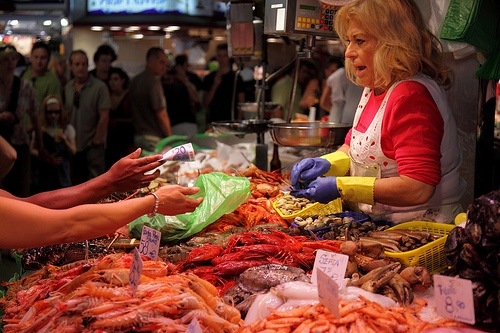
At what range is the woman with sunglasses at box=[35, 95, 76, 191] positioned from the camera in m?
8.34

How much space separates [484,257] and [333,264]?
52 centimetres

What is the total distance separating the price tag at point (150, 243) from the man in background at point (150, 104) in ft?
19.9

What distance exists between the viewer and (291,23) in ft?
13.5

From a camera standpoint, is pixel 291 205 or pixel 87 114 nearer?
pixel 291 205

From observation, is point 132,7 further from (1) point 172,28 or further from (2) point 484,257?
(2) point 484,257

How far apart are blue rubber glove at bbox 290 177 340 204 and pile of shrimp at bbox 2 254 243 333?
34.2 inches

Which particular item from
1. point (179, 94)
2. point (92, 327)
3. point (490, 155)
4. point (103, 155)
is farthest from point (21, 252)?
point (179, 94)

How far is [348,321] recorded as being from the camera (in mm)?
2055

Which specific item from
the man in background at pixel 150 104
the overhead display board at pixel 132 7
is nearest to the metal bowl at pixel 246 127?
the man in background at pixel 150 104

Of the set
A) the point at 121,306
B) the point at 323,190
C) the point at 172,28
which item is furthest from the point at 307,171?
the point at 172,28

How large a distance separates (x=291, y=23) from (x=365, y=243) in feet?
6.30

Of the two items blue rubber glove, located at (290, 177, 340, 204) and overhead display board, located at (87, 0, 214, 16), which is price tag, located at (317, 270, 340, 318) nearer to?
blue rubber glove, located at (290, 177, 340, 204)

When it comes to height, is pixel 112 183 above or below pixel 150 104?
above

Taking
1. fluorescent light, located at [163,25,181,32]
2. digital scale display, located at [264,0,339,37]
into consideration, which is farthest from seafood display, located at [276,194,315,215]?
fluorescent light, located at [163,25,181,32]
